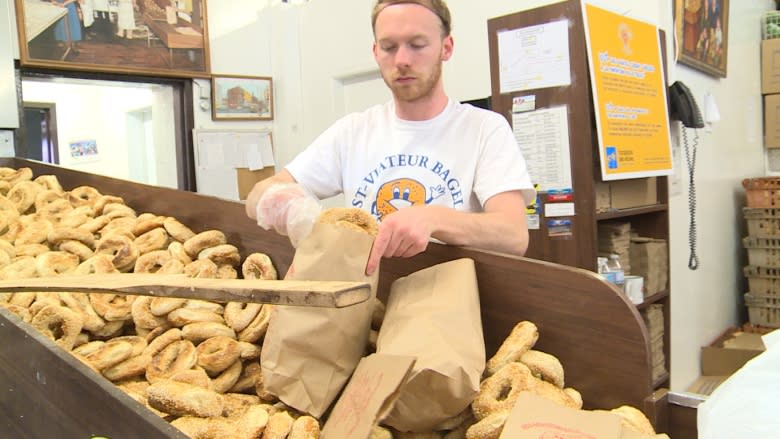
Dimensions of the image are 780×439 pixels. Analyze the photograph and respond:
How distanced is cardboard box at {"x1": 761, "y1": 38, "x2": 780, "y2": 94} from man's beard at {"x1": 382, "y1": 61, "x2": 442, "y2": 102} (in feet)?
14.9

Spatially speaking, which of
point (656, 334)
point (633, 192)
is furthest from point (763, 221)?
point (633, 192)

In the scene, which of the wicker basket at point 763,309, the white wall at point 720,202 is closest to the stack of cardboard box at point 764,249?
the wicker basket at point 763,309

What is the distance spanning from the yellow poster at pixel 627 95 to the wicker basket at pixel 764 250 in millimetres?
1528

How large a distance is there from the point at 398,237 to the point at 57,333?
0.85 m

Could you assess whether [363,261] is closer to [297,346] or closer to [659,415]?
[297,346]

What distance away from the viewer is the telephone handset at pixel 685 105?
352 centimetres

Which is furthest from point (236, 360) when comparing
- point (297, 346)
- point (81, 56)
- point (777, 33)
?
point (777, 33)

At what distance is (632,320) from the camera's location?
101 cm

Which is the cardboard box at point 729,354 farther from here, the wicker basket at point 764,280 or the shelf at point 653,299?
the shelf at point 653,299

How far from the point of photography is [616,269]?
3164 millimetres

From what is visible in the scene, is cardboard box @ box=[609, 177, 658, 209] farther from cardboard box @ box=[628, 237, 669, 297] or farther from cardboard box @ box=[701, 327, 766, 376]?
cardboard box @ box=[701, 327, 766, 376]

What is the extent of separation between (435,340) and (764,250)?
444 centimetres

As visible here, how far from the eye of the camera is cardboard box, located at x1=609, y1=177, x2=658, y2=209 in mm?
3236

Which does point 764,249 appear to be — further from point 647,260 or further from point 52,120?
point 52,120
